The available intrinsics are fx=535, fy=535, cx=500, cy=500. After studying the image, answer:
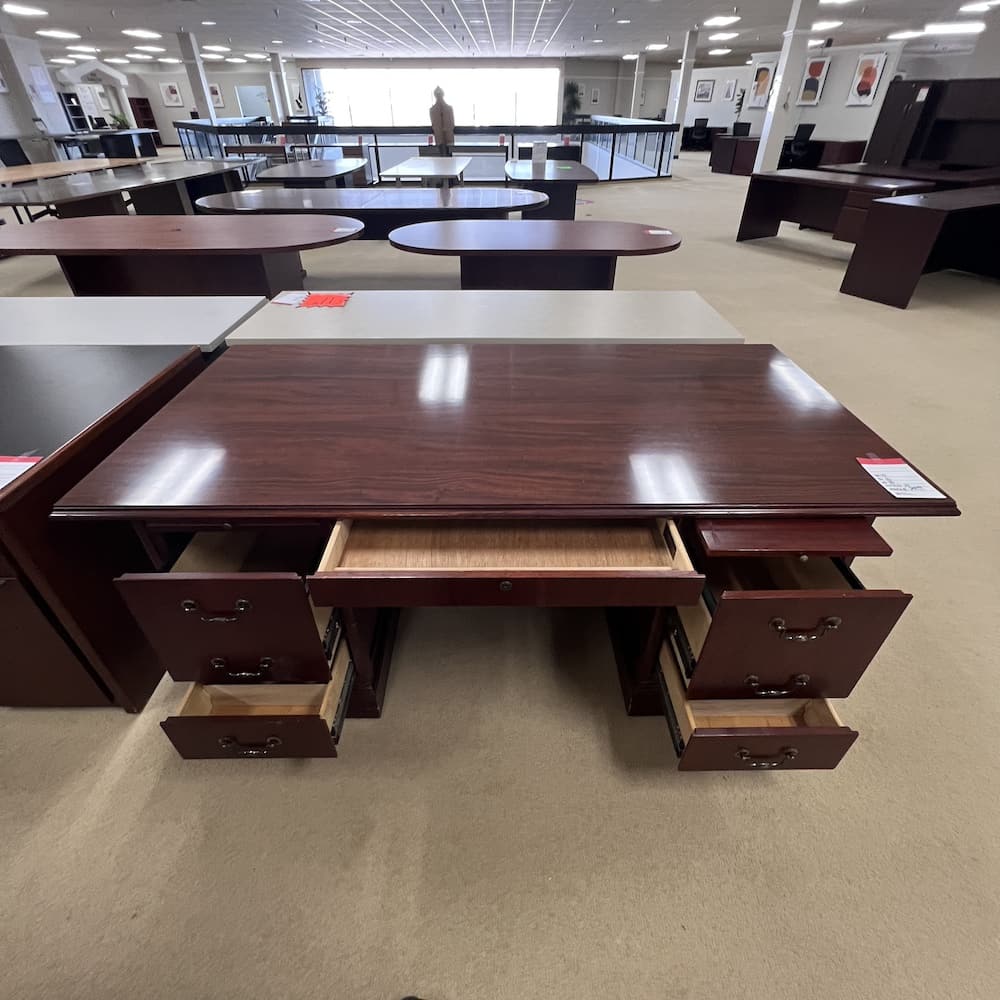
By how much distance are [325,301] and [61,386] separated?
32.0 inches

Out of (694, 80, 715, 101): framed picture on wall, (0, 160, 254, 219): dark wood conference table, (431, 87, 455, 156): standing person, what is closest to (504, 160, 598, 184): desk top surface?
(431, 87, 455, 156): standing person

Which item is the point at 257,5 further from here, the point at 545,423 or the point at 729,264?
the point at 545,423

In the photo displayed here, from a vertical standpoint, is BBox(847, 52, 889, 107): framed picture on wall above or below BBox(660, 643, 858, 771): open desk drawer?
above

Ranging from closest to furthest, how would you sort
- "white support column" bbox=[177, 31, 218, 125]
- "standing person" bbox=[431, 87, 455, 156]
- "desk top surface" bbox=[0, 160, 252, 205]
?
"desk top surface" bbox=[0, 160, 252, 205] → "standing person" bbox=[431, 87, 455, 156] → "white support column" bbox=[177, 31, 218, 125]

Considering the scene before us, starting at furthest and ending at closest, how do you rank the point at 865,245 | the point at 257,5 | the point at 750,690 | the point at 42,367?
the point at 257,5, the point at 865,245, the point at 42,367, the point at 750,690

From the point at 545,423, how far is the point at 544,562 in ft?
0.96

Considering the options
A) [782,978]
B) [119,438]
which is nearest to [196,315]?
[119,438]

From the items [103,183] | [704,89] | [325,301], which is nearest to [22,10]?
[103,183]

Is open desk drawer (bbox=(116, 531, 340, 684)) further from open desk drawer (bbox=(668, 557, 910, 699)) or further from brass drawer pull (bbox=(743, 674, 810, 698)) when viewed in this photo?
brass drawer pull (bbox=(743, 674, 810, 698))

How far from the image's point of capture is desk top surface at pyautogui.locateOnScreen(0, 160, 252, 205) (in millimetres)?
3803

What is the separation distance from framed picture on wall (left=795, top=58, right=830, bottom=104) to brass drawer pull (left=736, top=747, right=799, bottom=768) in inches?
598

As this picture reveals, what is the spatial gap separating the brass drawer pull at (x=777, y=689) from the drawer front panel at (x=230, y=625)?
84cm

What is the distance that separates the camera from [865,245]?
4.06 metres

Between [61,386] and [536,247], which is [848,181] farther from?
[61,386]
